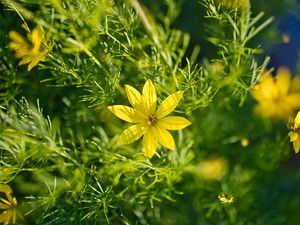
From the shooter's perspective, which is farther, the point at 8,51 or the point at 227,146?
the point at 227,146

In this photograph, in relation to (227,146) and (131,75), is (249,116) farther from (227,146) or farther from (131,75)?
(131,75)

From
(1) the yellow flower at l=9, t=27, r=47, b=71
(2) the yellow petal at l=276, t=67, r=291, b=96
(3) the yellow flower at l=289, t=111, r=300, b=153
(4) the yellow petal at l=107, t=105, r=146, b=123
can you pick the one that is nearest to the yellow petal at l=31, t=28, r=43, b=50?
(1) the yellow flower at l=9, t=27, r=47, b=71

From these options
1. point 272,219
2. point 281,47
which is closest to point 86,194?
point 272,219

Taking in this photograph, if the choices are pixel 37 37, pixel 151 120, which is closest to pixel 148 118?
pixel 151 120

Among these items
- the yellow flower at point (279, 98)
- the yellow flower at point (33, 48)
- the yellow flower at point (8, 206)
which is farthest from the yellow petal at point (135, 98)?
the yellow flower at point (279, 98)

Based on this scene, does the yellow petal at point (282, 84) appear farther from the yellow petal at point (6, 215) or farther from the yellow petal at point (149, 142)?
the yellow petal at point (6, 215)

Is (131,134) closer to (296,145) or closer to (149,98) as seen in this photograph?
(149,98)
